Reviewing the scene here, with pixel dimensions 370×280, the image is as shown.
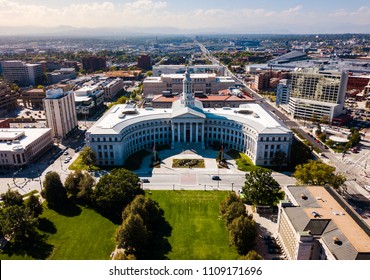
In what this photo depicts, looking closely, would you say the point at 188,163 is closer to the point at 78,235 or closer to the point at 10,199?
the point at 78,235

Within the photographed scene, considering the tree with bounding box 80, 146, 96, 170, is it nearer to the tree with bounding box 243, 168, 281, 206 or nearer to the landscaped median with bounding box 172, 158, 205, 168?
the landscaped median with bounding box 172, 158, 205, 168

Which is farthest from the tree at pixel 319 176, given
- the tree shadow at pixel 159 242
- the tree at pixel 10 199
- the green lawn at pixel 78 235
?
the tree at pixel 10 199

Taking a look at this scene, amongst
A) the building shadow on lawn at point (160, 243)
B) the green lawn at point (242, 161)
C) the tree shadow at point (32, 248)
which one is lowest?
the tree shadow at point (32, 248)

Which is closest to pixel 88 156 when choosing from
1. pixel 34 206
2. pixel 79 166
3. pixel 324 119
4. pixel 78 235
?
pixel 79 166

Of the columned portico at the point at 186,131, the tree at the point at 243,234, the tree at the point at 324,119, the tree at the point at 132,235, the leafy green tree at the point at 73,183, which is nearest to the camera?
the tree at the point at 132,235

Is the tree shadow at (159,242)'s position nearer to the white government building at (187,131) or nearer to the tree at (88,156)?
the tree at (88,156)

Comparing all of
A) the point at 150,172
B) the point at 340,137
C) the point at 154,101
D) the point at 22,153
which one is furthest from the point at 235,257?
the point at 154,101
